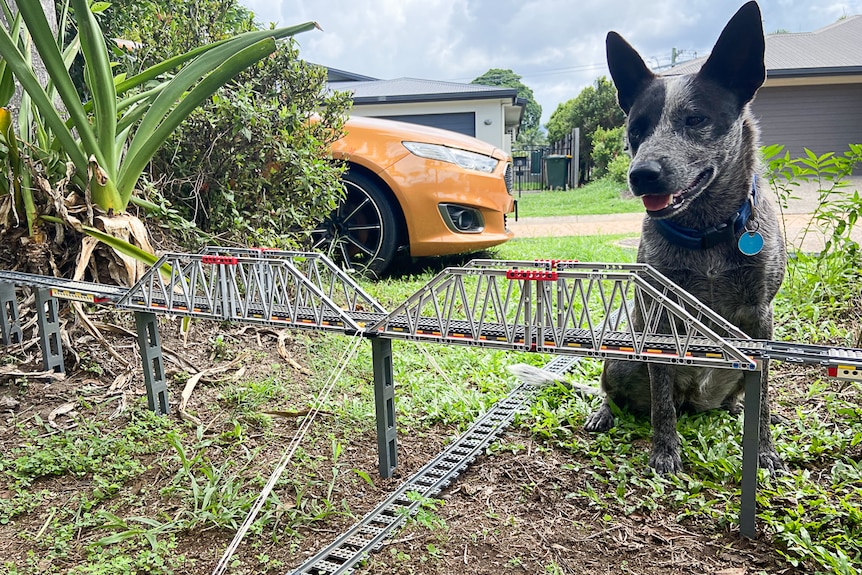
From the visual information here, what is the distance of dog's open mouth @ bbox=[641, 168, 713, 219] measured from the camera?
2098 millimetres

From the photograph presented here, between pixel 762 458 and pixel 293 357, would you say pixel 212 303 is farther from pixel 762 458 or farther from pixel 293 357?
pixel 762 458

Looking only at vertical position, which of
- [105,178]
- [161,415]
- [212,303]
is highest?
[105,178]

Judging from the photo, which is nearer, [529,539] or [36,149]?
[529,539]

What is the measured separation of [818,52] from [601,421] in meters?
18.1

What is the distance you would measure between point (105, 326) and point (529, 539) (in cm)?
252

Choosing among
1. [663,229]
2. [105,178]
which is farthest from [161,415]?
[663,229]

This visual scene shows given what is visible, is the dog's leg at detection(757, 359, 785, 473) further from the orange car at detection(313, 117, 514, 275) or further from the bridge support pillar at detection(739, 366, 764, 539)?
the orange car at detection(313, 117, 514, 275)

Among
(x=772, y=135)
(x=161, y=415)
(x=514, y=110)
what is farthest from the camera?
(x=514, y=110)

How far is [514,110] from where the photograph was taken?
2320 centimetres

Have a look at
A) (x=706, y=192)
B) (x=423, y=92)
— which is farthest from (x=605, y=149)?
(x=706, y=192)

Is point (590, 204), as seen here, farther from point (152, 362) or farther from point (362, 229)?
point (152, 362)

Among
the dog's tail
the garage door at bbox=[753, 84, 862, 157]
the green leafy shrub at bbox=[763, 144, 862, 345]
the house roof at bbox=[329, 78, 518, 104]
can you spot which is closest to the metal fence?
the house roof at bbox=[329, 78, 518, 104]

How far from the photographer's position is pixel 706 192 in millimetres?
2236

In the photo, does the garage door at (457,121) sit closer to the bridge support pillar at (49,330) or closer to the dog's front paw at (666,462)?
the bridge support pillar at (49,330)
